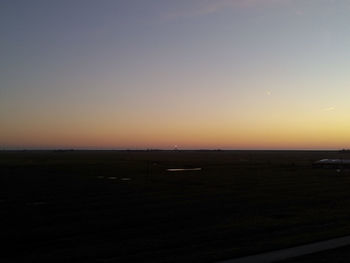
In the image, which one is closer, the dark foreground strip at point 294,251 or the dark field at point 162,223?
the dark foreground strip at point 294,251

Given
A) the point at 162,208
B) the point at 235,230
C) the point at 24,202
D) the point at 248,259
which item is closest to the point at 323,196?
the point at 162,208

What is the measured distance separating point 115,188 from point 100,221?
47.5ft

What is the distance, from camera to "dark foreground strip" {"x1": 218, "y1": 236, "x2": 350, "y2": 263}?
10.6m

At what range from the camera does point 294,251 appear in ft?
37.7

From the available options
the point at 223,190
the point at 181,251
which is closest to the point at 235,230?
the point at 181,251

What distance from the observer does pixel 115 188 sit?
31.6 metres

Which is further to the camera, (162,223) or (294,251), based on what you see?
(162,223)

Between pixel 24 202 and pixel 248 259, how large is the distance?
616 inches

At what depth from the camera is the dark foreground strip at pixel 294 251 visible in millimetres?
10555

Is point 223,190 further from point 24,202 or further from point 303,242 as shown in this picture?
point 303,242

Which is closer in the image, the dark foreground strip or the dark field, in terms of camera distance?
the dark foreground strip

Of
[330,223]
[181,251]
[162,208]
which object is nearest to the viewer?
[181,251]

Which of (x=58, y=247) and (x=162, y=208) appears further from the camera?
(x=162, y=208)

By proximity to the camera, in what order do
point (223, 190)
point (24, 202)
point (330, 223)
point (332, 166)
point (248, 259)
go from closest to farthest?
point (248, 259) < point (330, 223) < point (24, 202) < point (223, 190) < point (332, 166)
